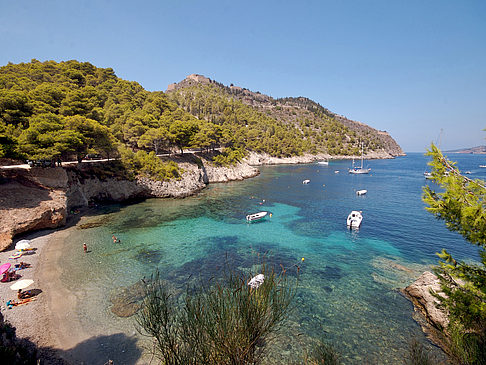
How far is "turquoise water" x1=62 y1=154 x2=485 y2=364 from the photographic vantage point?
13.5 metres

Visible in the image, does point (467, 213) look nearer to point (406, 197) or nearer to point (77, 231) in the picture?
point (77, 231)

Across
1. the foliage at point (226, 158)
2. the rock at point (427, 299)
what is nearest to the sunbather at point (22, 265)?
the rock at point (427, 299)

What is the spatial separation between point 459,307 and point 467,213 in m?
3.47

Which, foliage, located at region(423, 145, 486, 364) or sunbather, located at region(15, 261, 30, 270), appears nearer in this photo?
foliage, located at region(423, 145, 486, 364)

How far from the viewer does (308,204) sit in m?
45.1

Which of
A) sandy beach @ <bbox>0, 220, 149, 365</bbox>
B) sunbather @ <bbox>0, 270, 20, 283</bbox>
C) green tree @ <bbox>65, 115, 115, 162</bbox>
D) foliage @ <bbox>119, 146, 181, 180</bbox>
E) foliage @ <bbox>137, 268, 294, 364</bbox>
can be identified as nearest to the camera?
foliage @ <bbox>137, 268, 294, 364</bbox>

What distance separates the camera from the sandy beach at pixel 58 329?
37.3 ft

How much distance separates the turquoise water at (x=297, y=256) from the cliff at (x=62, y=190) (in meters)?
3.24

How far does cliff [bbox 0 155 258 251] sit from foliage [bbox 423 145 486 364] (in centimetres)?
A: 3428

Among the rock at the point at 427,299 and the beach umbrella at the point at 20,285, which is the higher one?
the beach umbrella at the point at 20,285

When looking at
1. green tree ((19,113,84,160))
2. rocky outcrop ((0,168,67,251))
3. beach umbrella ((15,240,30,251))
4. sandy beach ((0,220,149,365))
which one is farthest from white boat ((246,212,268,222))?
green tree ((19,113,84,160))

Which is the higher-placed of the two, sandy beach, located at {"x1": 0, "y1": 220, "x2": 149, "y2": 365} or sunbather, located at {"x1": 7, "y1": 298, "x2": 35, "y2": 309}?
sunbather, located at {"x1": 7, "y1": 298, "x2": 35, "y2": 309}

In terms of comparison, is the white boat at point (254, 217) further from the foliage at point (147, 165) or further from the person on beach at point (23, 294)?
the person on beach at point (23, 294)

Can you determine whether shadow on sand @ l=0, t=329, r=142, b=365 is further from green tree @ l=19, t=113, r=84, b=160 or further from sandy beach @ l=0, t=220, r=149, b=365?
green tree @ l=19, t=113, r=84, b=160
